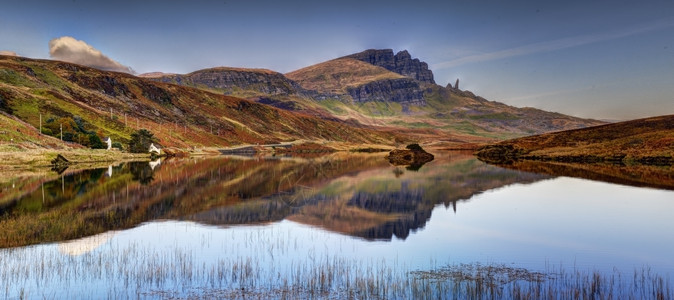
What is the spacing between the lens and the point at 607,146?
318 feet

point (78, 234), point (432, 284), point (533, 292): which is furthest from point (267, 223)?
point (533, 292)

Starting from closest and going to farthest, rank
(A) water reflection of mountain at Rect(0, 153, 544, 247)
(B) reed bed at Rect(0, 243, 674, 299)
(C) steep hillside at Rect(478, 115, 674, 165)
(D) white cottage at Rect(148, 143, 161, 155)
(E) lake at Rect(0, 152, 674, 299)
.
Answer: (B) reed bed at Rect(0, 243, 674, 299) < (E) lake at Rect(0, 152, 674, 299) < (A) water reflection of mountain at Rect(0, 153, 544, 247) < (C) steep hillside at Rect(478, 115, 674, 165) < (D) white cottage at Rect(148, 143, 161, 155)

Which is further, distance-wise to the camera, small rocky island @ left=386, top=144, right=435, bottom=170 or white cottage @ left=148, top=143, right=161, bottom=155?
white cottage @ left=148, top=143, right=161, bottom=155

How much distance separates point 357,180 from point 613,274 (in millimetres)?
37304

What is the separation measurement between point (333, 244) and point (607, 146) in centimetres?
9881

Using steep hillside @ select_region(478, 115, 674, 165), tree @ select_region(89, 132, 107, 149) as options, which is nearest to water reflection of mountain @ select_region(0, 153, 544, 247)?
steep hillside @ select_region(478, 115, 674, 165)

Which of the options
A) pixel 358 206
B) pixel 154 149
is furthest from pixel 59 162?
pixel 358 206

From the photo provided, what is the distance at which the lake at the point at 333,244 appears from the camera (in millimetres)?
13188

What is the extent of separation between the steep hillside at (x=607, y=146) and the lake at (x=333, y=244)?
173 ft

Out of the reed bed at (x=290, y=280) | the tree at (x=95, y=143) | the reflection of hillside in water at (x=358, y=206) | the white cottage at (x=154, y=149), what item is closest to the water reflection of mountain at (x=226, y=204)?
the reflection of hillside in water at (x=358, y=206)

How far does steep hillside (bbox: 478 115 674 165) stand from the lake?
2075 inches

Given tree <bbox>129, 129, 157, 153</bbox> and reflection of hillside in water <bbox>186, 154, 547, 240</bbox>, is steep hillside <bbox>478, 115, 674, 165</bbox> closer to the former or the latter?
reflection of hillside in water <bbox>186, 154, 547, 240</bbox>

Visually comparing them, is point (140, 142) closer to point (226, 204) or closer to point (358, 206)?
point (226, 204)

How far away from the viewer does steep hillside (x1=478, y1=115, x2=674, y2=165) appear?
8056cm
